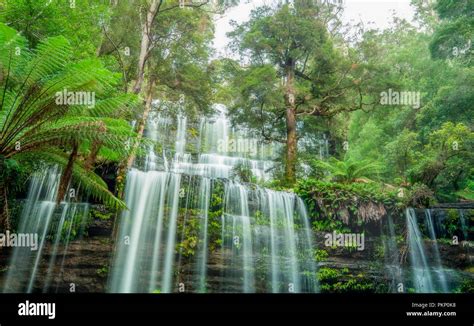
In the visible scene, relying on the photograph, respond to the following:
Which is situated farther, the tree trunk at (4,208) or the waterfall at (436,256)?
the waterfall at (436,256)

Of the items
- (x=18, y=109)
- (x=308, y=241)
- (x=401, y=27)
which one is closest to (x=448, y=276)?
(x=308, y=241)

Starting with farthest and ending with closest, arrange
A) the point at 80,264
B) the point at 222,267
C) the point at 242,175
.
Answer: the point at 242,175 → the point at 222,267 → the point at 80,264

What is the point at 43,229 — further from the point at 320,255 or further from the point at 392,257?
the point at 392,257

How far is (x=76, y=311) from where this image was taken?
10.1ft

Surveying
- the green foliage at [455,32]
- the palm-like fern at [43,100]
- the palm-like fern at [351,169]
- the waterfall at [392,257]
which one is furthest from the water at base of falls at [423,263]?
the palm-like fern at [43,100]

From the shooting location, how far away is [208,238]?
296 inches

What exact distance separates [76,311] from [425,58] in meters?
16.4

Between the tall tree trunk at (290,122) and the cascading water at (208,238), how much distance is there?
166 centimetres

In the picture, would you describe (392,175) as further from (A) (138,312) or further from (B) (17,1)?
(B) (17,1)

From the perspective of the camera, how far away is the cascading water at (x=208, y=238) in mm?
7066

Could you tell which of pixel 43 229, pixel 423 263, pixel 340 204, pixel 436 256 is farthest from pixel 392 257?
pixel 43 229

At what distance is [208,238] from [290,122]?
15.8 feet

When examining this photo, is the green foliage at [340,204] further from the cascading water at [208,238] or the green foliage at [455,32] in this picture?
the green foliage at [455,32]

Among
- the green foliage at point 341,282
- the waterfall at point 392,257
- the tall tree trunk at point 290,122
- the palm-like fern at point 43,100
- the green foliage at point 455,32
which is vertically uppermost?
the green foliage at point 455,32
